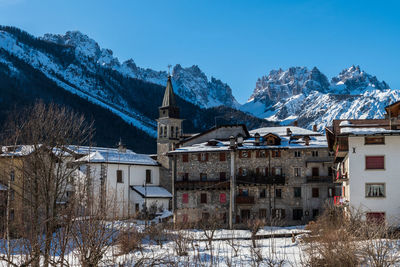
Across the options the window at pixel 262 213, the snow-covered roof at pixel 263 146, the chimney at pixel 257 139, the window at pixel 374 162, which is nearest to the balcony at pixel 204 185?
the snow-covered roof at pixel 263 146

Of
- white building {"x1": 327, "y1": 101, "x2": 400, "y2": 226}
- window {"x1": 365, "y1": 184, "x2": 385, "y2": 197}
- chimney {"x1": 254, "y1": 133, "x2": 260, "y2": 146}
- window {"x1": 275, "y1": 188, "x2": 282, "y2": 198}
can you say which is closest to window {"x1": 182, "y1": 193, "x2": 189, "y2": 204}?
chimney {"x1": 254, "y1": 133, "x2": 260, "y2": 146}

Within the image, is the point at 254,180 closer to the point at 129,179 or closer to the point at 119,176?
the point at 129,179

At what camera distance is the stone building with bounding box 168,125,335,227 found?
5853 cm

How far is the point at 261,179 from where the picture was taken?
59.6 metres

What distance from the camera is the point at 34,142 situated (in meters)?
37.3

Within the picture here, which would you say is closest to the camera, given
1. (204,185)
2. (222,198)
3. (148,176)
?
(222,198)

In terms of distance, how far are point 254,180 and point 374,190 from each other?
20.3 m

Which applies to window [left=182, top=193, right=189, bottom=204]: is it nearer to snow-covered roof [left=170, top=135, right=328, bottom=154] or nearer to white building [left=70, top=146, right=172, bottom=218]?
white building [left=70, top=146, right=172, bottom=218]

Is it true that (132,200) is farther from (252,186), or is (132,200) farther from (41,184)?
(41,184)

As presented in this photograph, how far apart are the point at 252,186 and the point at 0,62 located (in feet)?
545

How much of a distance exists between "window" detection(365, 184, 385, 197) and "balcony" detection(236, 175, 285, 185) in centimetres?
1858

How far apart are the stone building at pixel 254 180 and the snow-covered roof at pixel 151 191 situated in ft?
16.5

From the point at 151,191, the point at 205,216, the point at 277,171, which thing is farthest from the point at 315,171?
the point at 151,191

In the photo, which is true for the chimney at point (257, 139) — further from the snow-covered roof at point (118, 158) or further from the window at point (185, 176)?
the snow-covered roof at point (118, 158)
